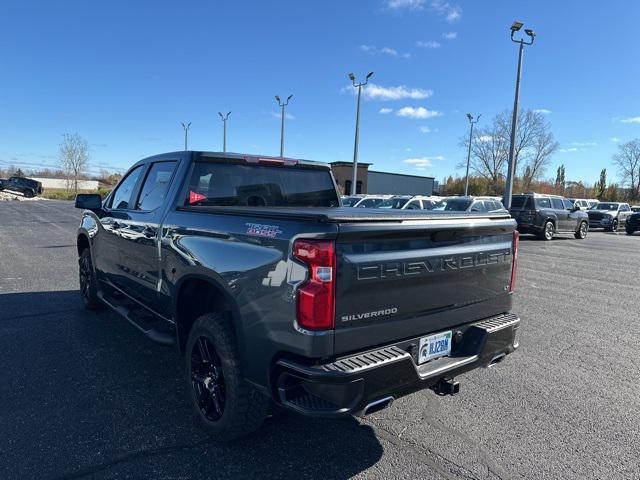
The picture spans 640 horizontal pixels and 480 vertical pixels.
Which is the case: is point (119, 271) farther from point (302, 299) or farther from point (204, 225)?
point (302, 299)

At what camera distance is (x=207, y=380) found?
304cm

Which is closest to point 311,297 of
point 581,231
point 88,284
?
point 88,284

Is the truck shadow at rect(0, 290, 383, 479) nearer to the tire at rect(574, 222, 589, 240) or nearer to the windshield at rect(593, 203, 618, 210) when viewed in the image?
the tire at rect(574, 222, 589, 240)

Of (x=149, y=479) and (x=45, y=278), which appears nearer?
(x=149, y=479)

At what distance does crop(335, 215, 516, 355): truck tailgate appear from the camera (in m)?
2.38

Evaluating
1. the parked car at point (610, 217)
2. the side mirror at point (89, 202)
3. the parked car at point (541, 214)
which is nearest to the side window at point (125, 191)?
the side mirror at point (89, 202)

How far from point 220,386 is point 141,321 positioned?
57.8 inches

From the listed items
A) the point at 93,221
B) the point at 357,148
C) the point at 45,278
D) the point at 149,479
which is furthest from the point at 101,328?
the point at 357,148

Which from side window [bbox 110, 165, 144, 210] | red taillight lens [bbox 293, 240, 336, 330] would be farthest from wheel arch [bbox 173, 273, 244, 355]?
side window [bbox 110, 165, 144, 210]

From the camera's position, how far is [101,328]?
5184 mm

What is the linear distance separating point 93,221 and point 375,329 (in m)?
4.37

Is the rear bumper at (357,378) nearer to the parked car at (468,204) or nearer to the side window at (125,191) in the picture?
the side window at (125,191)

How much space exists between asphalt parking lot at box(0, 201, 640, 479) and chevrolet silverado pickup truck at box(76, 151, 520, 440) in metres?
0.37

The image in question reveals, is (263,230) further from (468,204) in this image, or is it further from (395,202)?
(395,202)
